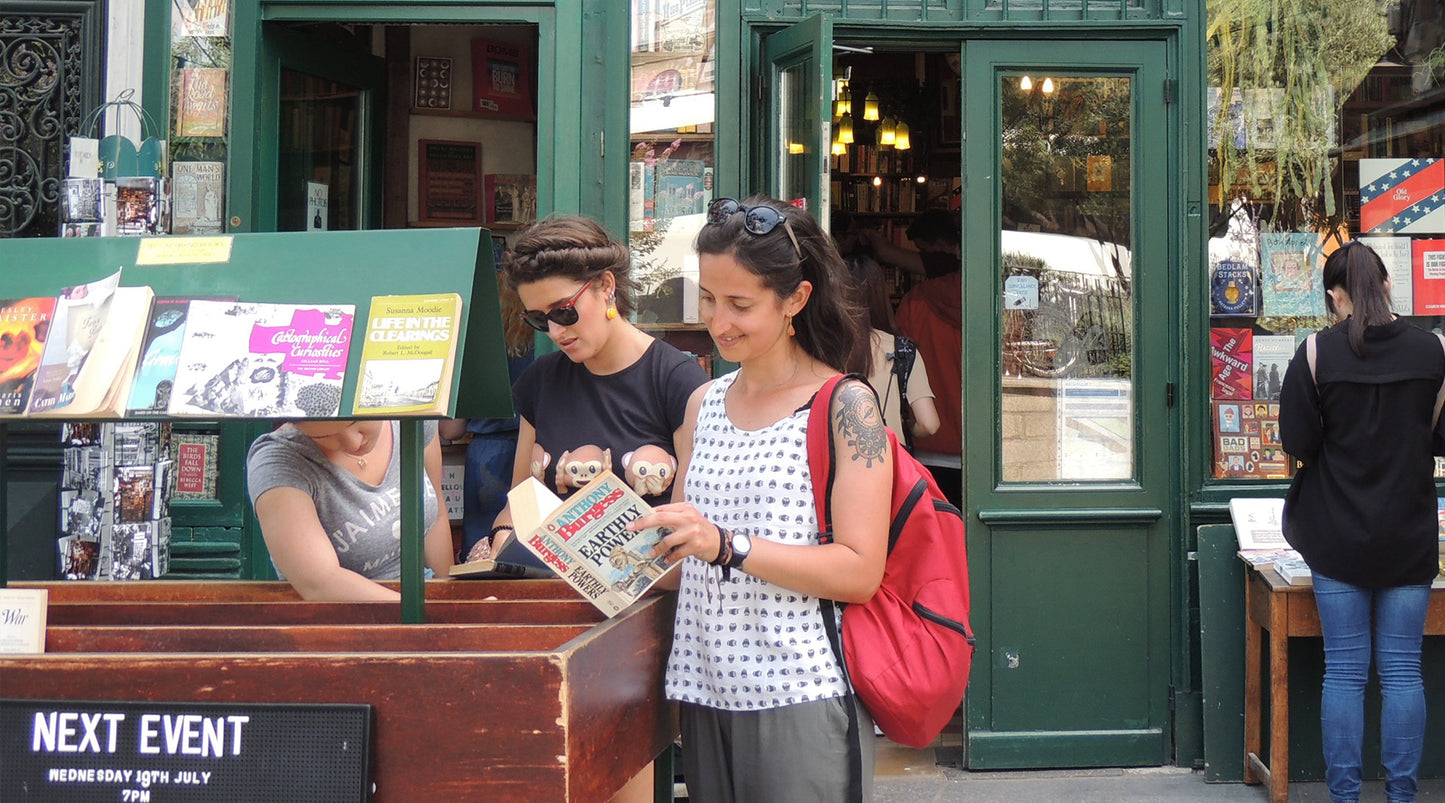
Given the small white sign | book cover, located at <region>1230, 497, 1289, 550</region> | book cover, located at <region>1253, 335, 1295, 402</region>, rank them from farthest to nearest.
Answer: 1. the small white sign
2. book cover, located at <region>1253, 335, 1295, 402</region>
3. book cover, located at <region>1230, 497, 1289, 550</region>

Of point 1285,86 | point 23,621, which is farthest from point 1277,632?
point 23,621

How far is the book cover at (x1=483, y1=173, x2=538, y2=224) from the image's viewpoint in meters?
6.75

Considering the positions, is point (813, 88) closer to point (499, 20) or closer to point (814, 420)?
point (499, 20)

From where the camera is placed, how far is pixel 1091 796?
4.91 m

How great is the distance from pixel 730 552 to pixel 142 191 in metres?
3.33

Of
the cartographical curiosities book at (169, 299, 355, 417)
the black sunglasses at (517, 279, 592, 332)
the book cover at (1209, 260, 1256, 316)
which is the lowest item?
the cartographical curiosities book at (169, 299, 355, 417)

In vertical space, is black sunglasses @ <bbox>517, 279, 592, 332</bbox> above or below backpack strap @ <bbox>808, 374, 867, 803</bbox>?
above

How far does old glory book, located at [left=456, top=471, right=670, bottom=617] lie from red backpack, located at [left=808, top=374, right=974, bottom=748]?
0.34 meters

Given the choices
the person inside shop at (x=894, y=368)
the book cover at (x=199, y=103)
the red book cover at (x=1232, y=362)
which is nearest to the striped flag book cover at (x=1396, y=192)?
the red book cover at (x=1232, y=362)

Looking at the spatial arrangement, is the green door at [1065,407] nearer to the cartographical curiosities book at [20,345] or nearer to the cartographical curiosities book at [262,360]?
the cartographical curiosities book at [262,360]

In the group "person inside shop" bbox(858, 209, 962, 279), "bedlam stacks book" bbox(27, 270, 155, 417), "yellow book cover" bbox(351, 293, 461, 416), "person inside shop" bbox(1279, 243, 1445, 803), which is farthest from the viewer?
"person inside shop" bbox(858, 209, 962, 279)

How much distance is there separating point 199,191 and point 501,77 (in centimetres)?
221

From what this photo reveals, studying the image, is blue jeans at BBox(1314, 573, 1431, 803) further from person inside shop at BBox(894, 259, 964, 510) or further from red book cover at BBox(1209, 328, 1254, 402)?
person inside shop at BBox(894, 259, 964, 510)

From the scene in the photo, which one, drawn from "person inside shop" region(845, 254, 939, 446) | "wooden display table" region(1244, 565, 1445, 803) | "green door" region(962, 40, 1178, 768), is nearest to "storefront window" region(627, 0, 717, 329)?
"person inside shop" region(845, 254, 939, 446)
